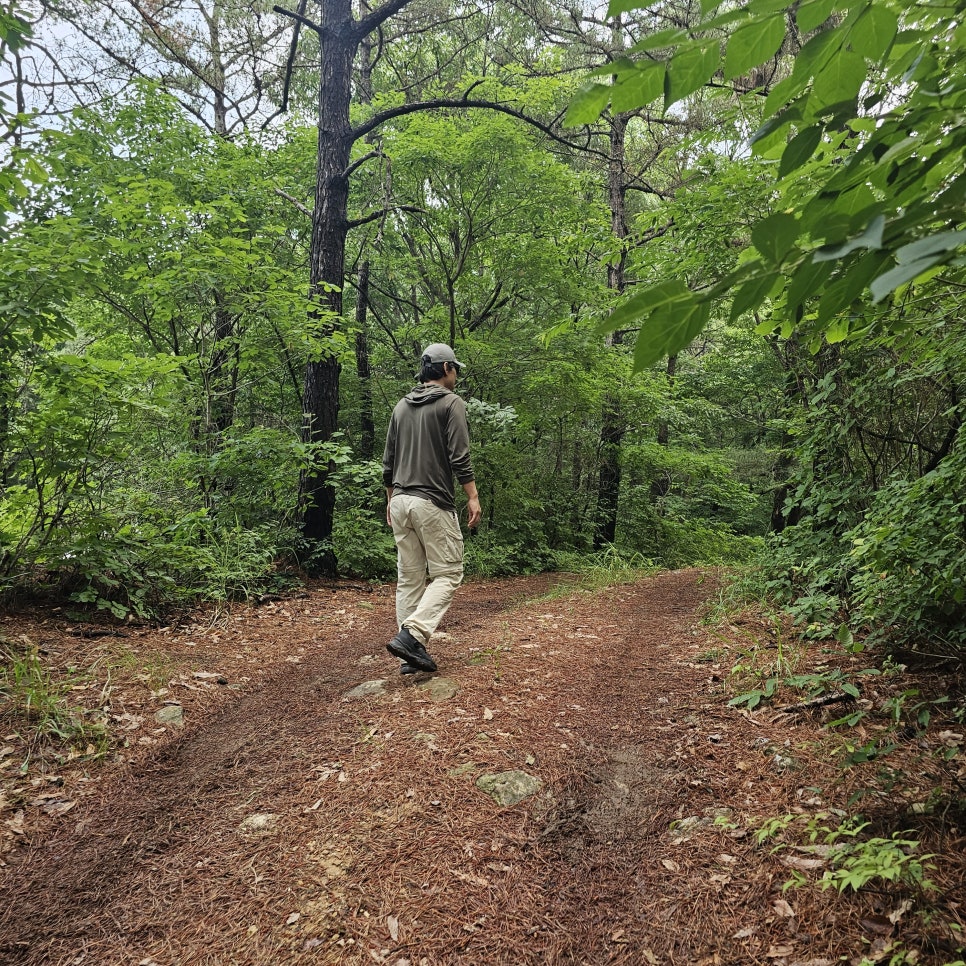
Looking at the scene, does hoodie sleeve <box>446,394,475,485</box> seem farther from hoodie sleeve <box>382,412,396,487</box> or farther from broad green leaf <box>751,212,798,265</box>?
broad green leaf <box>751,212,798,265</box>

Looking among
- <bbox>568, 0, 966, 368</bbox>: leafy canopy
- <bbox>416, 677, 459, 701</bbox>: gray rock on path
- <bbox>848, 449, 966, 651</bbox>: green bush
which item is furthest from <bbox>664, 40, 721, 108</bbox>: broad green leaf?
<bbox>416, 677, 459, 701</bbox>: gray rock on path

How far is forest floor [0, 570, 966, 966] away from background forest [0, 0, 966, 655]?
118 centimetres

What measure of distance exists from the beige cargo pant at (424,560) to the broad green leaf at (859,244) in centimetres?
345

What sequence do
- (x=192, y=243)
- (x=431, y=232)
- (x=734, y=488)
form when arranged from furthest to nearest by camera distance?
1. (x=734, y=488)
2. (x=431, y=232)
3. (x=192, y=243)

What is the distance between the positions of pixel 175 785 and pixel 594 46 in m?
13.4

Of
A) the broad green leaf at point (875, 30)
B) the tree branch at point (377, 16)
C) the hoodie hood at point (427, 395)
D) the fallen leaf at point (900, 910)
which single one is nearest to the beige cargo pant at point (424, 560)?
the hoodie hood at point (427, 395)

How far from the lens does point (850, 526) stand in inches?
184

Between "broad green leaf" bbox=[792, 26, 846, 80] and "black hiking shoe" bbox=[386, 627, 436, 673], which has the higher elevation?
"broad green leaf" bbox=[792, 26, 846, 80]

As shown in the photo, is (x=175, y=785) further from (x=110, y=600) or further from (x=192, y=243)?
(x=192, y=243)

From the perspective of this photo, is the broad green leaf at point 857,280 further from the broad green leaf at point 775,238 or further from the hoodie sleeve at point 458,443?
the hoodie sleeve at point 458,443

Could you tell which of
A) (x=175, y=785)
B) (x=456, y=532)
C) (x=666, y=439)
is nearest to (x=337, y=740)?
(x=175, y=785)

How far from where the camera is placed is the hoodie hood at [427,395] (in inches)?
165

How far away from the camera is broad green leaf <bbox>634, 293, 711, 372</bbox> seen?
860mm

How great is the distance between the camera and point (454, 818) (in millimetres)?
2516
